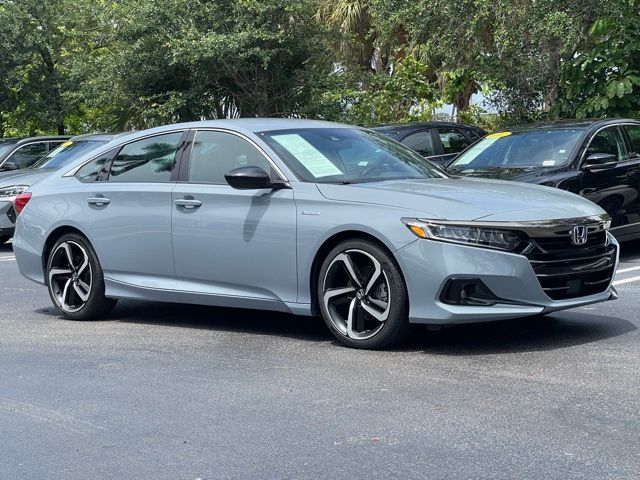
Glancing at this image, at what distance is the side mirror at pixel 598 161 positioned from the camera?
11320mm

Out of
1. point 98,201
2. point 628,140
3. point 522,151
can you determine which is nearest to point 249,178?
point 98,201

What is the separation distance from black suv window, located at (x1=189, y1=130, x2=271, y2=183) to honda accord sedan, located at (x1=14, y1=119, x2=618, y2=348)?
1cm

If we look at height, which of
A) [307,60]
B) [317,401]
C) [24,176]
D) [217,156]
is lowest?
[317,401]

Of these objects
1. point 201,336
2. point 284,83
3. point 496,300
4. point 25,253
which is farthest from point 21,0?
point 496,300

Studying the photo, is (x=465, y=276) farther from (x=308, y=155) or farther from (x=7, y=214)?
(x=7, y=214)

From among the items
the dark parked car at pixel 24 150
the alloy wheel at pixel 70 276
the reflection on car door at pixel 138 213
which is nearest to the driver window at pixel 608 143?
the reflection on car door at pixel 138 213

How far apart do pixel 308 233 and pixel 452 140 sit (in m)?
9.22

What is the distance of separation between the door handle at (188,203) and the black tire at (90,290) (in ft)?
3.47

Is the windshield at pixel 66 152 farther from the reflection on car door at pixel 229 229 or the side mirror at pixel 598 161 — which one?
the reflection on car door at pixel 229 229

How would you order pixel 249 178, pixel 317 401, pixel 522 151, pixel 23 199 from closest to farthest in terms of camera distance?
pixel 317 401, pixel 249 178, pixel 23 199, pixel 522 151

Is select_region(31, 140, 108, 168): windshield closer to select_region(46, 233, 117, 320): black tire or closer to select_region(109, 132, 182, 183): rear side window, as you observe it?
select_region(46, 233, 117, 320): black tire

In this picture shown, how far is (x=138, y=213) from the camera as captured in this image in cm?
842

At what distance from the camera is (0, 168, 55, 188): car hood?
50.2 feet

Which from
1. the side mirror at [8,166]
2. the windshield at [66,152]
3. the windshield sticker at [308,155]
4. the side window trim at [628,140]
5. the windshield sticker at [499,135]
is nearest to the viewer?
the windshield sticker at [308,155]
